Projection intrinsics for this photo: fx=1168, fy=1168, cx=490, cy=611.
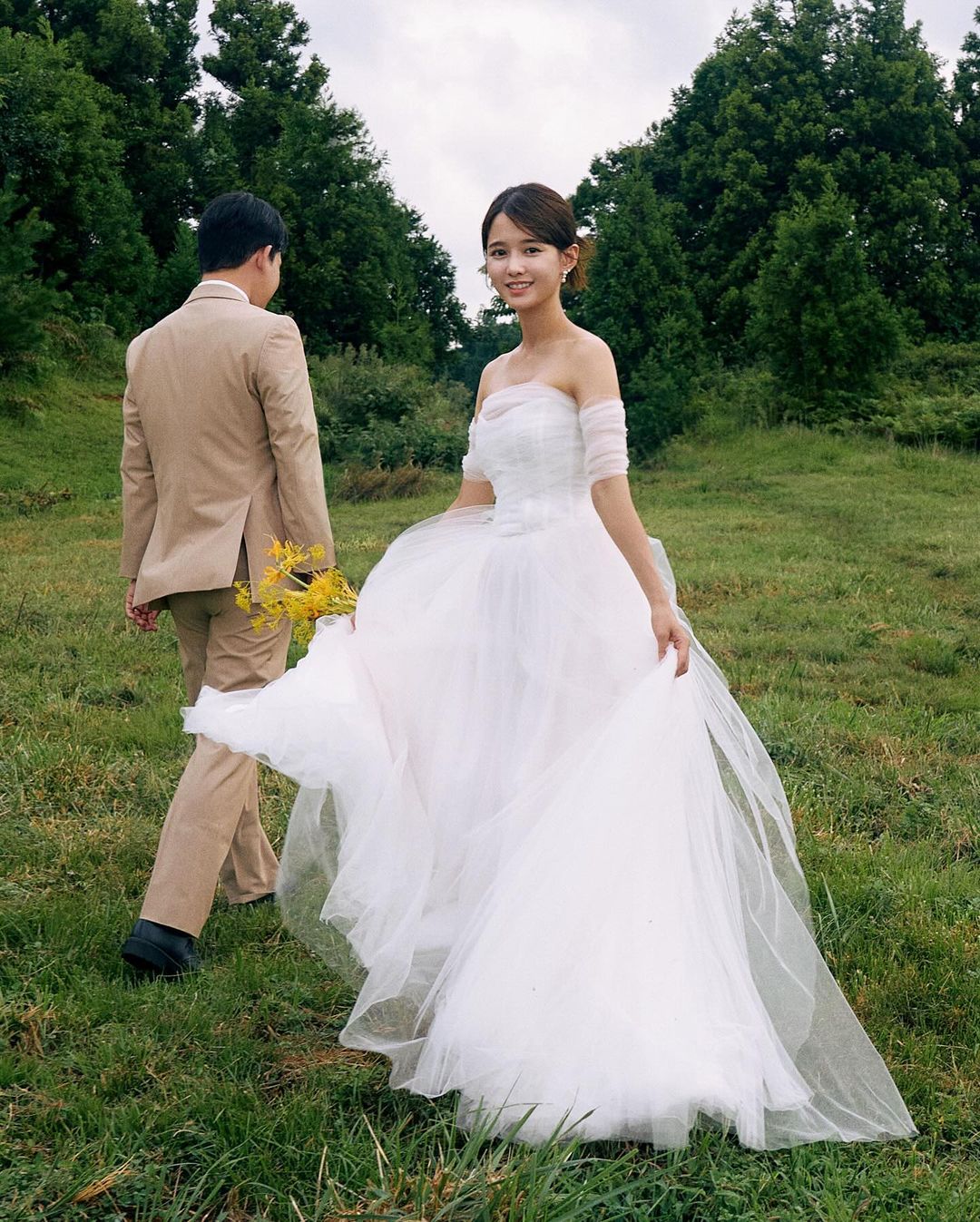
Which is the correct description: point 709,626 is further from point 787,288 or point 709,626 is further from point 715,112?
point 715,112

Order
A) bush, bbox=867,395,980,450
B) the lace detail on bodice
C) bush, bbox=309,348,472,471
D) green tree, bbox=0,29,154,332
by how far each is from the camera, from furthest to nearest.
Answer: green tree, bbox=0,29,154,332
bush, bbox=309,348,472,471
bush, bbox=867,395,980,450
the lace detail on bodice

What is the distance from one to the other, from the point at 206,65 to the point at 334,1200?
142 ft

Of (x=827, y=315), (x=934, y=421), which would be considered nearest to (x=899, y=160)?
(x=827, y=315)

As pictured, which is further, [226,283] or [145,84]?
[145,84]

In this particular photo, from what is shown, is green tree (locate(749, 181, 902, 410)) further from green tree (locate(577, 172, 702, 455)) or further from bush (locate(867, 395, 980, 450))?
green tree (locate(577, 172, 702, 455))

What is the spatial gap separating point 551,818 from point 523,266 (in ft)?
5.46

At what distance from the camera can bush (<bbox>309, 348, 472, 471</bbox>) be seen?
66.9 feet

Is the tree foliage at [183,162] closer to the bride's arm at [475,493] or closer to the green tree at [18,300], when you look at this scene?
the green tree at [18,300]

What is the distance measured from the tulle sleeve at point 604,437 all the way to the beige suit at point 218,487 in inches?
42.0

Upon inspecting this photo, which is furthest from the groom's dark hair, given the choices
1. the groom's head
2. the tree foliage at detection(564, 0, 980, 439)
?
the tree foliage at detection(564, 0, 980, 439)

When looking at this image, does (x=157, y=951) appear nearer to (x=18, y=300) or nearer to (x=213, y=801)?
(x=213, y=801)

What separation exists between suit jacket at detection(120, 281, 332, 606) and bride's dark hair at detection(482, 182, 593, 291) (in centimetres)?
82

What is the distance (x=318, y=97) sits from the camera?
40.3 metres

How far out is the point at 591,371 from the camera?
348 cm
